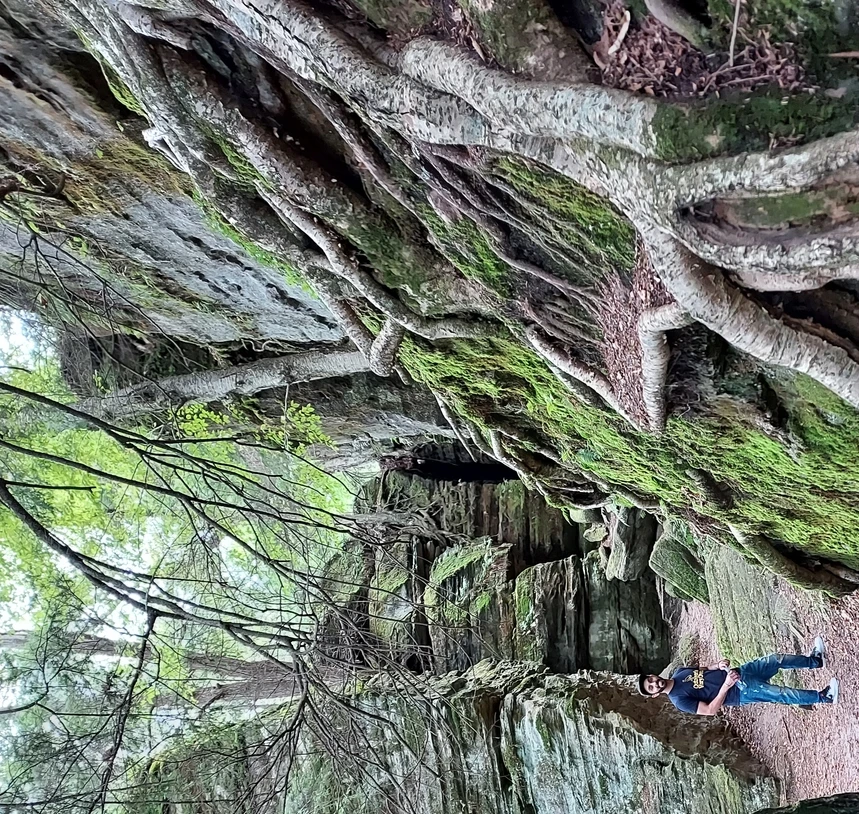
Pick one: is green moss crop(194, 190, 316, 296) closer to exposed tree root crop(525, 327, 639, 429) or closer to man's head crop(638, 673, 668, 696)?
exposed tree root crop(525, 327, 639, 429)

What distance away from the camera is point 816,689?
5.96 meters

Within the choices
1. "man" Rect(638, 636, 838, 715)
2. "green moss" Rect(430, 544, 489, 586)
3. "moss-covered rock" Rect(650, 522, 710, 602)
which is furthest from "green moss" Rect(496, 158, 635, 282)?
"green moss" Rect(430, 544, 489, 586)

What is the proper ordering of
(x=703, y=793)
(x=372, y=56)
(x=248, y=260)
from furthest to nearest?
1. (x=703, y=793)
2. (x=248, y=260)
3. (x=372, y=56)

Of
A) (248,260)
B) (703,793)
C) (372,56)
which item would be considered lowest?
(703,793)

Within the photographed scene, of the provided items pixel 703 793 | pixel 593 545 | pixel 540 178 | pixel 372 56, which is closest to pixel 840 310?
pixel 540 178

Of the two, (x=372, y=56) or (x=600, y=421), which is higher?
(x=372, y=56)

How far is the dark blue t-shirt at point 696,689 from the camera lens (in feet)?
19.4

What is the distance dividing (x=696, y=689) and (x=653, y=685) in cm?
51

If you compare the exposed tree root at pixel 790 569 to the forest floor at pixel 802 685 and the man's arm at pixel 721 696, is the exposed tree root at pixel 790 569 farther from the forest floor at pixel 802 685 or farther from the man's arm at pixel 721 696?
the man's arm at pixel 721 696

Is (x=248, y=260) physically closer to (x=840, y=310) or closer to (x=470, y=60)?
(x=470, y=60)

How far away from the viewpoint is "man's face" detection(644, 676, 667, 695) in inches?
226

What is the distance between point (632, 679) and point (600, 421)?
5.28 metres

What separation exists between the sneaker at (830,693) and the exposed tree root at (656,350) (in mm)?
3229

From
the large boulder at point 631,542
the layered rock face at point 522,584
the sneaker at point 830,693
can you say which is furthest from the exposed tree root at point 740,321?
the large boulder at point 631,542
